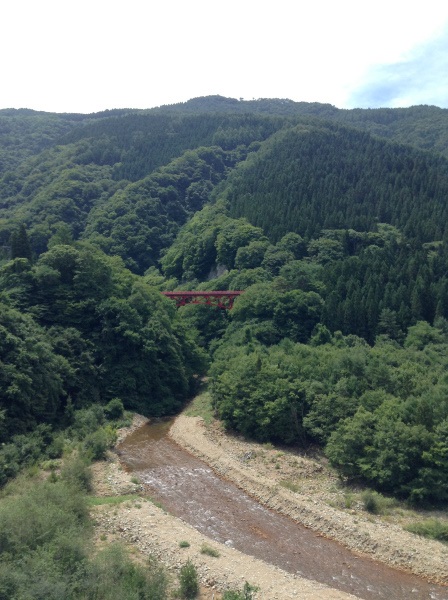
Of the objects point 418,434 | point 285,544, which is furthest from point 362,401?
point 285,544

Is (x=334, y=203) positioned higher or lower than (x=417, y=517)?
higher

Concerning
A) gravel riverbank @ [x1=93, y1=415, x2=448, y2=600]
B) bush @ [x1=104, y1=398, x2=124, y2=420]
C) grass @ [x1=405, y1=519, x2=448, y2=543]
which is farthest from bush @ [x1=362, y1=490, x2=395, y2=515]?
bush @ [x1=104, y1=398, x2=124, y2=420]

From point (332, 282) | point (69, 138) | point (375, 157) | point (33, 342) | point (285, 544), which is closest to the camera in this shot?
point (285, 544)

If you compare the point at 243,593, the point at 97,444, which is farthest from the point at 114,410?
the point at 243,593

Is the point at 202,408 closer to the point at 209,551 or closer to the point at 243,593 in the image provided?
→ the point at 209,551

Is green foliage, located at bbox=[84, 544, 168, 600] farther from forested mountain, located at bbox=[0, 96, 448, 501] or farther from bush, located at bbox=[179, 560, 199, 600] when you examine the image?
forested mountain, located at bbox=[0, 96, 448, 501]

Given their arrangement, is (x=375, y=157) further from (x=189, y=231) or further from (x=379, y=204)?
(x=189, y=231)

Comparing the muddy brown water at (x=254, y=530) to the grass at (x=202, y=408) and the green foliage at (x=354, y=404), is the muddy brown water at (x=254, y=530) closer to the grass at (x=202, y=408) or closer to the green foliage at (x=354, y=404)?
the green foliage at (x=354, y=404)
